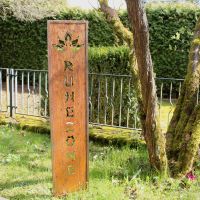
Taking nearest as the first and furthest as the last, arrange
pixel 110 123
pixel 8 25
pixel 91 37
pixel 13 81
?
pixel 110 123
pixel 13 81
pixel 91 37
pixel 8 25

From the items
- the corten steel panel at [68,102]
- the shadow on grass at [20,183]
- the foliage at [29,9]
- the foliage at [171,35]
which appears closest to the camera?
the corten steel panel at [68,102]

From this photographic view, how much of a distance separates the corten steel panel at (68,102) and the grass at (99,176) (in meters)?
0.23

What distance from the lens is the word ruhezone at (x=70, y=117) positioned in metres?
4.14

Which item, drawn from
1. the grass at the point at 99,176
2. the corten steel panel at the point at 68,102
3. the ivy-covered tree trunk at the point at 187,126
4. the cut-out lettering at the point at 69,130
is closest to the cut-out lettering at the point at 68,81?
the corten steel panel at the point at 68,102

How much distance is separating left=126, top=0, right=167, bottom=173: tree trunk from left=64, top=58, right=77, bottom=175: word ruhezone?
2.28ft

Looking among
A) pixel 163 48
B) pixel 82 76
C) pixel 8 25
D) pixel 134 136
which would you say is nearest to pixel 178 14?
pixel 163 48

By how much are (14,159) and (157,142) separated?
7.18 feet

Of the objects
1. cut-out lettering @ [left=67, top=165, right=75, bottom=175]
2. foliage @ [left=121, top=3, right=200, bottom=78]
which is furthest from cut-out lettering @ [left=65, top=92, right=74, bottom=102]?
foliage @ [left=121, top=3, right=200, bottom=78]

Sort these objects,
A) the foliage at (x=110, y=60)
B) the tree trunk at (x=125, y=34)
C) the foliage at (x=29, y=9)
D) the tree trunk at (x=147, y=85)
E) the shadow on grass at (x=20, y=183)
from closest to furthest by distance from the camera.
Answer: the tree trunk at (x=147, y=85) < the shadow on grass at (x=20, y=183) < the tree trunk at (x=125, y=34) < the foliage at (x=110, y=60) < the foliage at (x=29, y=9)

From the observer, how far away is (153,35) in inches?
519

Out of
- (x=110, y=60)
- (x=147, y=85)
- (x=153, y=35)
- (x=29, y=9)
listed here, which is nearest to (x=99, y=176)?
(x=147, y=85)

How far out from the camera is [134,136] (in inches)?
259

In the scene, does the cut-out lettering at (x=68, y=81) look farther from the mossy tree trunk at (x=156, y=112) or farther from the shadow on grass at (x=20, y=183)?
the shadow on grass at (x=20, y=183)

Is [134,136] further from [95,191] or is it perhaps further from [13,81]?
[13,81]
